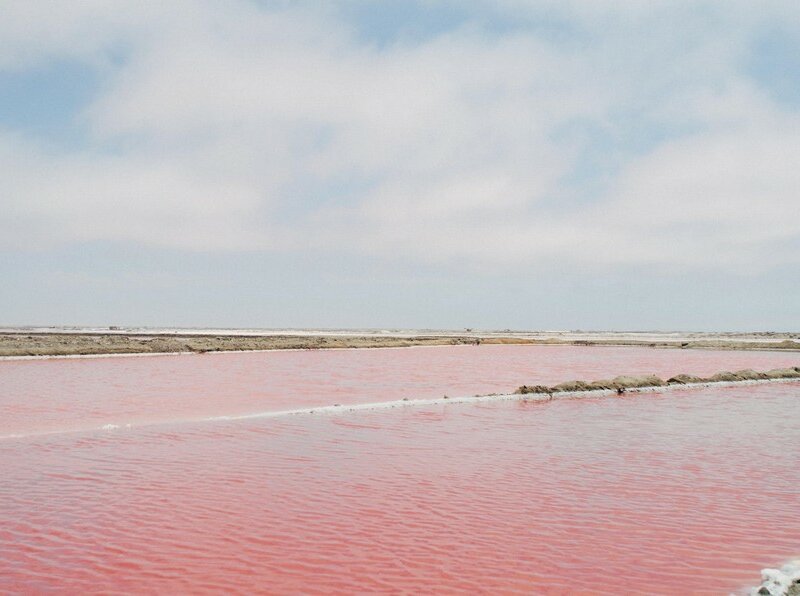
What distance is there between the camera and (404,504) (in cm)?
875

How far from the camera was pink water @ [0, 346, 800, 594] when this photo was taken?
6426 millimetres

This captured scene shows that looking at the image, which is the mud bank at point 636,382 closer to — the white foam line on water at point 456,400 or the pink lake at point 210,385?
the white foam line on water at point 456,400

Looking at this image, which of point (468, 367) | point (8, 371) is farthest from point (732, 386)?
point (8, 371)

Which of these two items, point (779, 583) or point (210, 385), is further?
point (210, 385)

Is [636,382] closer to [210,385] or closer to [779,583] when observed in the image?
[210,385]

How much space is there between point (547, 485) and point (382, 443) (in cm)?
436

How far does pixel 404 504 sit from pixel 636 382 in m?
17.9

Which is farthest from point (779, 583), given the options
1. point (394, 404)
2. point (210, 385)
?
point (210, 385)

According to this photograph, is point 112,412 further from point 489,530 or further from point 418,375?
point 418,375

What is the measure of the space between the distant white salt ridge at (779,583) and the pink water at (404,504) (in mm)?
269

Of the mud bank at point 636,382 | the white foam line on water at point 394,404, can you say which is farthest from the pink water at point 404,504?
the mud bank at point 636,382

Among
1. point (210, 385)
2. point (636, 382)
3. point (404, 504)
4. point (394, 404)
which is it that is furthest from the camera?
point (210, 385)

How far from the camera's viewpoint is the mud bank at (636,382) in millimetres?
21906

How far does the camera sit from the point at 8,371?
3056 centimetres
